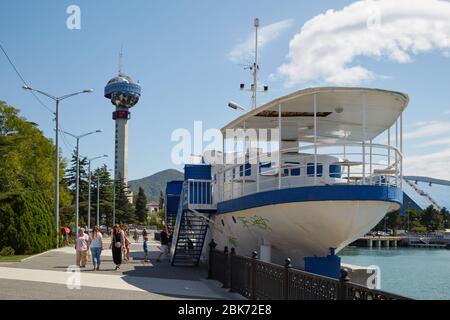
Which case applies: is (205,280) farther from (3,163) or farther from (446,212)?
(446,212)

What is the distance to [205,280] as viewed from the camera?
16.6m

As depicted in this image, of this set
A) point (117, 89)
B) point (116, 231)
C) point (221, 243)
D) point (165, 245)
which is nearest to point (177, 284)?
point (116, 231)

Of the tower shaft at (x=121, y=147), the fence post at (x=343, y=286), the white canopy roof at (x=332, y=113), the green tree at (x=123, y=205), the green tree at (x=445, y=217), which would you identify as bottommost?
the green tree at (x=445, y=217)

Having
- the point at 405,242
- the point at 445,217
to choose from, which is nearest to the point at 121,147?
the point at 405,242

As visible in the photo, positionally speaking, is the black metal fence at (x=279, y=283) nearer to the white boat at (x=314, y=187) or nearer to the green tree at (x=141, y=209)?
the white boat at (x=314, y=187)

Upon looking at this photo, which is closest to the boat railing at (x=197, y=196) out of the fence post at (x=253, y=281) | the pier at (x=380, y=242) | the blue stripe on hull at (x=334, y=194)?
the blue stripe on hull at (x=334, y=194)

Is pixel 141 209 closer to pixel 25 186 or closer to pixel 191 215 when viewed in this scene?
pixel 25 186

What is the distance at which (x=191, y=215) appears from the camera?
22.6m

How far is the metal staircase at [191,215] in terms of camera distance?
21125 mm

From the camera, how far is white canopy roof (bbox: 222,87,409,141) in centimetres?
1501

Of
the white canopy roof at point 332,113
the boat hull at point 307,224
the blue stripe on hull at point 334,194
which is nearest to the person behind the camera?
the blue stripe on hull at point 334,194

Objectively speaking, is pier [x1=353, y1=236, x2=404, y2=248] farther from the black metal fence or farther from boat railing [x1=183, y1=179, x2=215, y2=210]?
the black metal fence

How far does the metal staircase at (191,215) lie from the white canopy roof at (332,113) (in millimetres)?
2896
